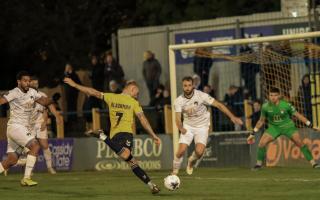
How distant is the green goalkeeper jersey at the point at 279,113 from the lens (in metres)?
28.9

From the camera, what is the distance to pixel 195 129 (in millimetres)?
26719

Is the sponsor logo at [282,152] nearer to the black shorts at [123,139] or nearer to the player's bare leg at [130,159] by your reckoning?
the black shorts at [123,139]

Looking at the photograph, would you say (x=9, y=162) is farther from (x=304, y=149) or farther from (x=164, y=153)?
(x=164, y=153)

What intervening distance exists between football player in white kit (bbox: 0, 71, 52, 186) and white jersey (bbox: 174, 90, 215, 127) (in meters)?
3.42

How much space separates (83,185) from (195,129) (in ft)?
11.9

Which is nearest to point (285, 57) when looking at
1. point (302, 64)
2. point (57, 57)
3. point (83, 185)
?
point (302, 64)

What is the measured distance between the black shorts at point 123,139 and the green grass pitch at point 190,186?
89cm

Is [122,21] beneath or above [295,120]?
above

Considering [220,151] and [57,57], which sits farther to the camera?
[57,57]

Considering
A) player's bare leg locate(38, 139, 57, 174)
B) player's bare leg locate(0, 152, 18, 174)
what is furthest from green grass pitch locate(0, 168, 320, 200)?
player's bare leg locate(38, 139, 57, 174)

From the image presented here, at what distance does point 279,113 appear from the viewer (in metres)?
29.0

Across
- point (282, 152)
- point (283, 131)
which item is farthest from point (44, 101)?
point (282, 152)

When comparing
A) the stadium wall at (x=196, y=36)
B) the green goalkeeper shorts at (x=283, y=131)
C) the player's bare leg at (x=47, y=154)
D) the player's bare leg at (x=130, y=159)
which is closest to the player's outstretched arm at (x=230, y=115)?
the player's bare leg at (x=130, y=159)

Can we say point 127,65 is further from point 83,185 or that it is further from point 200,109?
point 83,185
